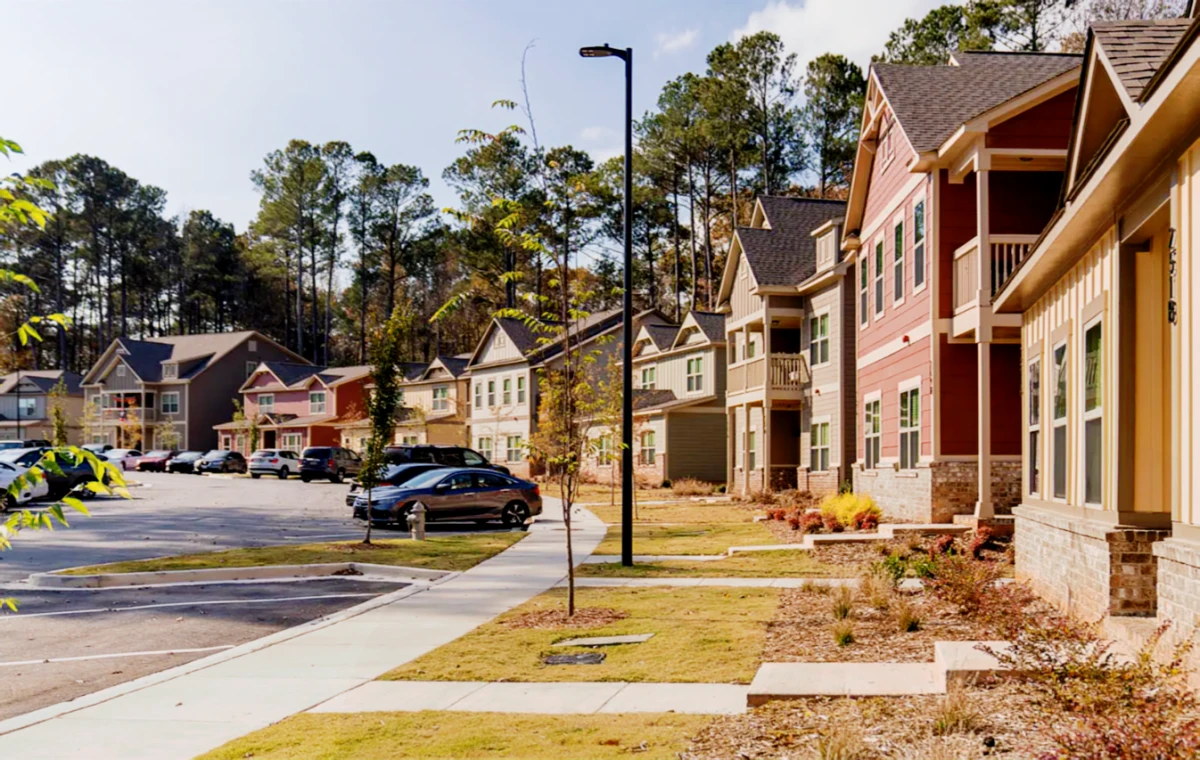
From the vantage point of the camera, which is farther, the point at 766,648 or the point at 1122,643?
the point at 766,648

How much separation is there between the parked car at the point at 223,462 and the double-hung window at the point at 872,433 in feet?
152

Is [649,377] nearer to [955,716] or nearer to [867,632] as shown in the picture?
[867,632]

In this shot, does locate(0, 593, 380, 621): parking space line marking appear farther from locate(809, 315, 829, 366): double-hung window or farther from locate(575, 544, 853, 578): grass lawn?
locate(809, 315, 829, 366): double-hung window

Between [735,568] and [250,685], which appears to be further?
[735,568]

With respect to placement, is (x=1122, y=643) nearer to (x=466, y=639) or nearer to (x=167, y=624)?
(x=466, y=639)

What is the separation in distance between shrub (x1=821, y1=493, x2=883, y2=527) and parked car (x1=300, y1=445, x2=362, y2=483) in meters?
32.3

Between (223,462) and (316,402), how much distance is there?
34.8 ft

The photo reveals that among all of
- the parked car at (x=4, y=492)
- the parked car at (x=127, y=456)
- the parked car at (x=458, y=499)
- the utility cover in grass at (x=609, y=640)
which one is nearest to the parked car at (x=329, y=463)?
the parked car at (x=4, y=492)

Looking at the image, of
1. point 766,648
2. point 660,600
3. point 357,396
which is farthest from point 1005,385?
point 357,396

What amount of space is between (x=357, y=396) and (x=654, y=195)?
22451 millimetres

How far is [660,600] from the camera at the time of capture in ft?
46.4

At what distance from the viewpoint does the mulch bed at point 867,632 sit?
9.77 m

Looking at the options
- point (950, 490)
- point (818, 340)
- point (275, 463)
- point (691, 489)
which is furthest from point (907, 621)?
point (275, 463)

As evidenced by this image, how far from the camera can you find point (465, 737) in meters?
7.60
